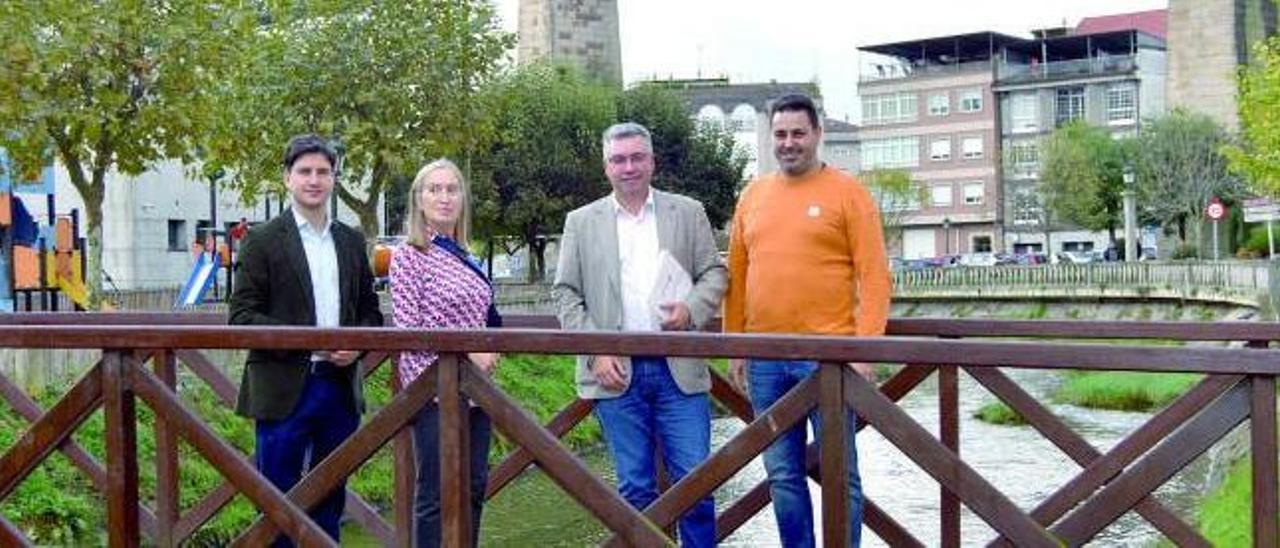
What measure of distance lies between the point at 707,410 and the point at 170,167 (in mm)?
38534

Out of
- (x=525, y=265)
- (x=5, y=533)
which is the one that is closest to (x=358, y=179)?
(x=5, y=533)

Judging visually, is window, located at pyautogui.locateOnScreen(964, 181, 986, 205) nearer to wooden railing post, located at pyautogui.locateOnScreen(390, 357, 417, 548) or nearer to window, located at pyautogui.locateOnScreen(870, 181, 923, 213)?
window, located at pyautogui.locateOnScreen(870, 181, 923, 213)

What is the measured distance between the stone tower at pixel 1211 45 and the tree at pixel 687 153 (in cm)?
1750

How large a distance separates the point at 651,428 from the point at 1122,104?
87809 mm

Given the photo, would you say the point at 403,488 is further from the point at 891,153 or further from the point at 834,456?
the point at 891,153

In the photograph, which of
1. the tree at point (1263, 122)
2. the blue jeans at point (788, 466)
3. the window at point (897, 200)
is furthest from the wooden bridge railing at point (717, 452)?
the window at point (897, 200)

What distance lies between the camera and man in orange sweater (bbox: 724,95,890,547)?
22.3 ft

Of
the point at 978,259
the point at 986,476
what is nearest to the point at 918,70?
the point at 978,259

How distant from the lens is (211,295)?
3678 centimetres

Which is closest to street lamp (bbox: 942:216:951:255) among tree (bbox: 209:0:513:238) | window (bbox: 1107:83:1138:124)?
window (bbox: 1107:83:1138:124)

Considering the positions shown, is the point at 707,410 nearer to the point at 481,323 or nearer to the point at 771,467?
the point at 771,467

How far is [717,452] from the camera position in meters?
6.25

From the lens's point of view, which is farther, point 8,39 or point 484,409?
point 8,39

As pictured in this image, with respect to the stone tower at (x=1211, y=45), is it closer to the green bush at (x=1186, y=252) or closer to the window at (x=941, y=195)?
the green bush at (x=1186, y=252)
